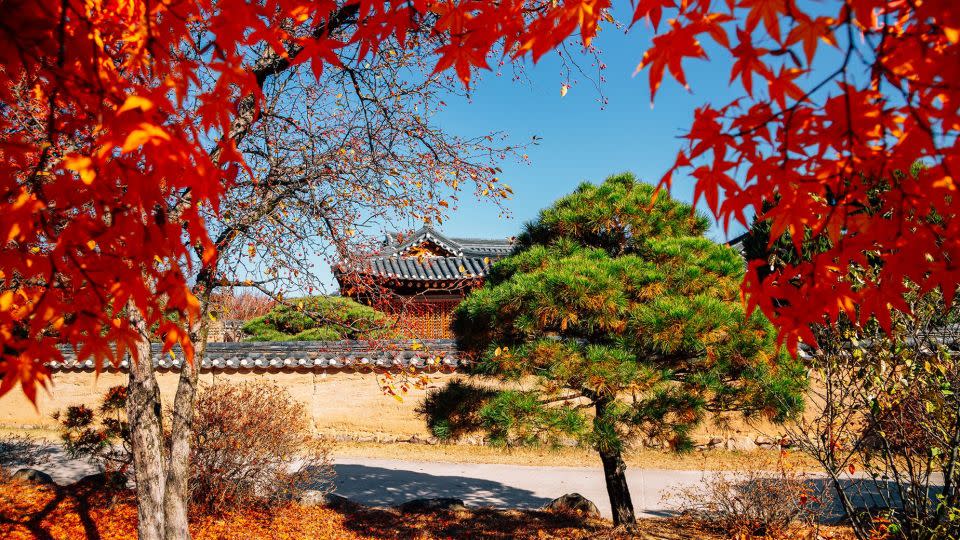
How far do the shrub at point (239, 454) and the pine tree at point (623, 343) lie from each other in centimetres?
178

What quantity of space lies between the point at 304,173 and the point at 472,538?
11.2 feet

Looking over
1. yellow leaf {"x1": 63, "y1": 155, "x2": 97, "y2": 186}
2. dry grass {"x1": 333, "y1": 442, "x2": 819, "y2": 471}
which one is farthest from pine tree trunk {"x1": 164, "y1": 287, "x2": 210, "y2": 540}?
dry grass {"x1": 333, "y1": 442, "x2": 819, "y2": 471}

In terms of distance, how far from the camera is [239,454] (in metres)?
5.54

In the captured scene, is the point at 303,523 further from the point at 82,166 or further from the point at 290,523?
the point at 82,166

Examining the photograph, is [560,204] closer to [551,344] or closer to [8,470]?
[551,344]

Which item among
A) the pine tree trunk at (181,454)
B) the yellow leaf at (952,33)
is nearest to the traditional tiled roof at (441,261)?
the pine tree trunk at (181,454)

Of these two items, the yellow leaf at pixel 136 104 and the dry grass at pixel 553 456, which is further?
the dry grass at pixel 553 456

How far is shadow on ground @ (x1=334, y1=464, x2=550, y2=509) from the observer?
6.72 meters

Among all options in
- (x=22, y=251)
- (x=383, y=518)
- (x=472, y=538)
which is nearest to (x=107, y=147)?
(x=22, y=251)

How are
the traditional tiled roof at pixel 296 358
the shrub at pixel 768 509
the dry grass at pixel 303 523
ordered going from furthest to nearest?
the traditional tiled roof at pixel 296 358
the dry grass at pixel 303 523
the shrub at pixel 768 509

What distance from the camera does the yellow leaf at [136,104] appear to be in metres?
1.21

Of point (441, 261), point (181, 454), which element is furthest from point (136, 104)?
point (441, 261)

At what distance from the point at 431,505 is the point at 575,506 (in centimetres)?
147

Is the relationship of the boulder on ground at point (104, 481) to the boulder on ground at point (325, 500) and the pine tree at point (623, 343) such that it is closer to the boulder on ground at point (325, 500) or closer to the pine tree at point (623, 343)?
the boulder on ground at point (325, 500)
